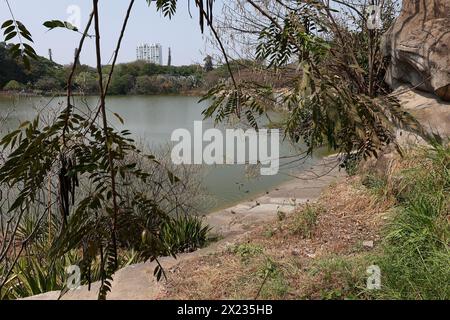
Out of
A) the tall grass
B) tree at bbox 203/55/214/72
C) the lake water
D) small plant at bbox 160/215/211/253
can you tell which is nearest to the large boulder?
the tall grass

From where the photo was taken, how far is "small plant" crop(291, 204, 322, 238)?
14.8 feet

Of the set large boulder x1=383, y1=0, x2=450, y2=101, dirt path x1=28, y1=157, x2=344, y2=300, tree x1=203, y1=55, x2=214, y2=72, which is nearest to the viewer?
dirt path x1=28, y1=157, x2=344, y2=300

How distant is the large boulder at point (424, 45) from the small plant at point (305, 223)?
2.07 metres

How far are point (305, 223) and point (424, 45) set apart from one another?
8.18ft

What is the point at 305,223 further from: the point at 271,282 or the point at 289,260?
the point at 271,282

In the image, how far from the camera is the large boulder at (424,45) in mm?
5055

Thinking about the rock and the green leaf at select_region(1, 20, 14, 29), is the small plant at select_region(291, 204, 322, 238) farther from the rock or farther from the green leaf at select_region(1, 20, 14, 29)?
the green leaf at select_region(1, 20, 14, 29)

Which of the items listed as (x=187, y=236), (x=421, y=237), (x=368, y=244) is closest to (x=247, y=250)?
(x=368, y=244)

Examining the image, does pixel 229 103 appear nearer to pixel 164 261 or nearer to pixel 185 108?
pixel 164 261

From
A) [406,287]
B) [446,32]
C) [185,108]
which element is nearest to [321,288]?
[406,287]

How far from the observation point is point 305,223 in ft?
15.2

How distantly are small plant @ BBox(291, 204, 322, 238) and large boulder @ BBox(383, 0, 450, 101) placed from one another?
2069 mm

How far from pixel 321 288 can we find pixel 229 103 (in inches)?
88.0
